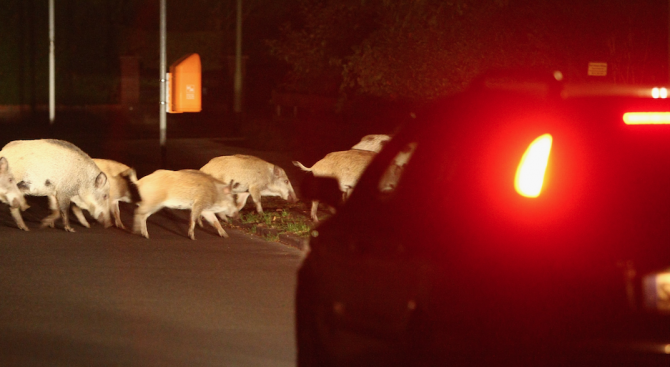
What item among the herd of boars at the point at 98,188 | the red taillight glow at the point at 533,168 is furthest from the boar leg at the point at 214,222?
the red taillight glow at the point at 533,168

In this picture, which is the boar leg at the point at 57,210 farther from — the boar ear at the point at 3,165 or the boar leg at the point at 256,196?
the boar leg at the point at 256,196

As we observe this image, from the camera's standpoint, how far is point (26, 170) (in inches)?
514

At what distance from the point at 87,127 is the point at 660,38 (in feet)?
72.3

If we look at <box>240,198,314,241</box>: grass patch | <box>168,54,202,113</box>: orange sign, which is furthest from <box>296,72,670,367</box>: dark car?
<box>168,54,202,113</box>: orange sign

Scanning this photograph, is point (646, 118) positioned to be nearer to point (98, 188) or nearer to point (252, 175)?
point (98, 188)

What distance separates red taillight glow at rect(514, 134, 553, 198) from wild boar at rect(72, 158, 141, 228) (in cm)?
1023

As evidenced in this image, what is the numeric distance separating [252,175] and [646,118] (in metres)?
10.9

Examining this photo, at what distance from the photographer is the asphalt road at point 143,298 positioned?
6977 millimetres

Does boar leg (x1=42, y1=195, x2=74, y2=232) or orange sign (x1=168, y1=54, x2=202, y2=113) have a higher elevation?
orange sign (x1=168, y1=54, x2=202, y2=113)

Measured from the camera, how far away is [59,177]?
13023 millimetres

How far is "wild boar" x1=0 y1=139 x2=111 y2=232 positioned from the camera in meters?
13.0

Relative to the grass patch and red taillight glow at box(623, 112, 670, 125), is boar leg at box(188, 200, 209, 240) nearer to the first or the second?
the grass patch

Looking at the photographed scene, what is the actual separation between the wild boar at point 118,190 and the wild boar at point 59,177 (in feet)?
0.68

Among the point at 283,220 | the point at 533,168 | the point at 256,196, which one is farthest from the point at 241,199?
the point at 533,168
